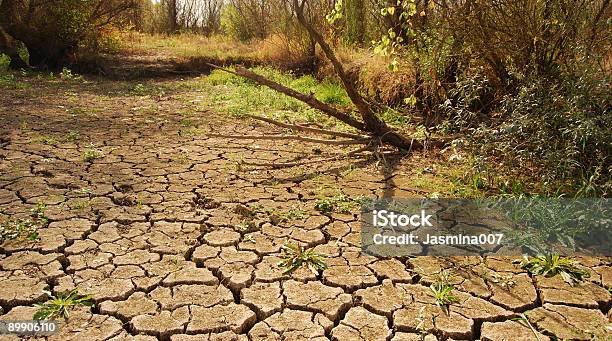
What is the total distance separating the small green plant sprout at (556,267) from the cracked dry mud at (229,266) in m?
0.07

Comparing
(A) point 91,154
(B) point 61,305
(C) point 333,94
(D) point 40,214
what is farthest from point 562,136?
(C) point 333,94

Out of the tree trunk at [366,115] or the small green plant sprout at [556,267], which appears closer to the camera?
the small green plant sprout at [556,267]

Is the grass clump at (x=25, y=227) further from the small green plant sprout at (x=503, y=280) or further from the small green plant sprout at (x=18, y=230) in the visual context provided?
the small green plant sprout at (x=503, y=280)

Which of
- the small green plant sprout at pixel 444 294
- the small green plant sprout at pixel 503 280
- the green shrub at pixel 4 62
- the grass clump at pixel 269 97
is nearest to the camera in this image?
the small green plant sprout at pixel 444 294

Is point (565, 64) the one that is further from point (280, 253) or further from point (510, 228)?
point (280, 253)

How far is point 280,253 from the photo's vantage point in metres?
3.36

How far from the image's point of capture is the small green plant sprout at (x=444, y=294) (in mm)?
2771

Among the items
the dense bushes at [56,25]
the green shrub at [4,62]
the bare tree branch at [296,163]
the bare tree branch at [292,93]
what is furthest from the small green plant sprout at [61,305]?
the dense bushes at [56,25]

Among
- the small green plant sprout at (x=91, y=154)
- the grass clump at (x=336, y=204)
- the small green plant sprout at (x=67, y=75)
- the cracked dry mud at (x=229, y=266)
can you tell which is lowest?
the cracked dry mud at (x=229, y=266)

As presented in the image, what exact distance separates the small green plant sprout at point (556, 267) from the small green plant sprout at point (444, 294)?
61cm

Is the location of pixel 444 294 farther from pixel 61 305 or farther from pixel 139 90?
pixel 139 90

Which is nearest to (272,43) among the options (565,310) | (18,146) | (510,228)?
(18,146)

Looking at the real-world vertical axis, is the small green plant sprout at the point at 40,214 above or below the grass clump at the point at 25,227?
above

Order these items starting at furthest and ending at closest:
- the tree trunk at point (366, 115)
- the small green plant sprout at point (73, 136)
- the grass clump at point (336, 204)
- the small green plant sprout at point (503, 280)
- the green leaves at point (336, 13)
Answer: the small green plant sprout at point (73, 136)
the tree trunk at point (366, 115)
the green leaves at point (336, 13)
the grass clump at point (336, 204)
the small green plant sprout at point (503, 280)
